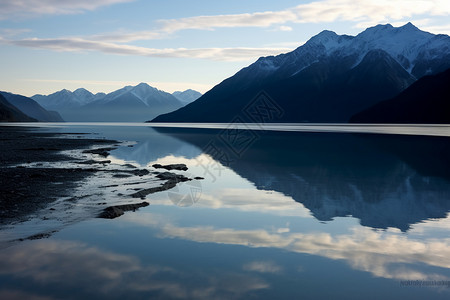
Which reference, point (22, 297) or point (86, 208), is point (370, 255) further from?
point (86, 208)

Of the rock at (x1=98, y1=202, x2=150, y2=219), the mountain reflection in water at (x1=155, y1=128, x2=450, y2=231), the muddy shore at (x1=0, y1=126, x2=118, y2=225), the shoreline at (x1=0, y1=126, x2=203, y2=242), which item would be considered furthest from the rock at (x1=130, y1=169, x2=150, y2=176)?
the rock at (x1=98, y1=202, x2=150, y2=219)

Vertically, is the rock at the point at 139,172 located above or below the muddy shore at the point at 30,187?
below

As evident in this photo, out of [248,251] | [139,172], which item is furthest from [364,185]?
[248,251]

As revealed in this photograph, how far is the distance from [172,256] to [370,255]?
6.49 metres

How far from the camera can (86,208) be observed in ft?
62.5

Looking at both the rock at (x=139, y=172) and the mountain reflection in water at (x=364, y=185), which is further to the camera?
the rock at (x=139, y=172)

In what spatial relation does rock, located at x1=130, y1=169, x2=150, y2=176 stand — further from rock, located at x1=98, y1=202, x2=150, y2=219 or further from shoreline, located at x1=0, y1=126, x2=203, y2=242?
rock, located at x1=98, y1=202, x2=150, y2=219

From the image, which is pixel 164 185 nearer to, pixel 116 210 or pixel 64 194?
pixel 64 194

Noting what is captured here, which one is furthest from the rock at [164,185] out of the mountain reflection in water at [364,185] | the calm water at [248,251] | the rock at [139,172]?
the mountain reflection in water at [364,185]

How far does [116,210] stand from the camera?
18.3m

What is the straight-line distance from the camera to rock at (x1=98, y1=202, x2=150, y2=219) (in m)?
17.8

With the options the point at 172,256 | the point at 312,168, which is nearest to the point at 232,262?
the point at 172,256

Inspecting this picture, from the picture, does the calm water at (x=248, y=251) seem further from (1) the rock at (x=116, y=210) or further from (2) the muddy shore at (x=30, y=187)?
(2) the muddy shore at (x=30, y=187)

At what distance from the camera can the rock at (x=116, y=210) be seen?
17.8 m
